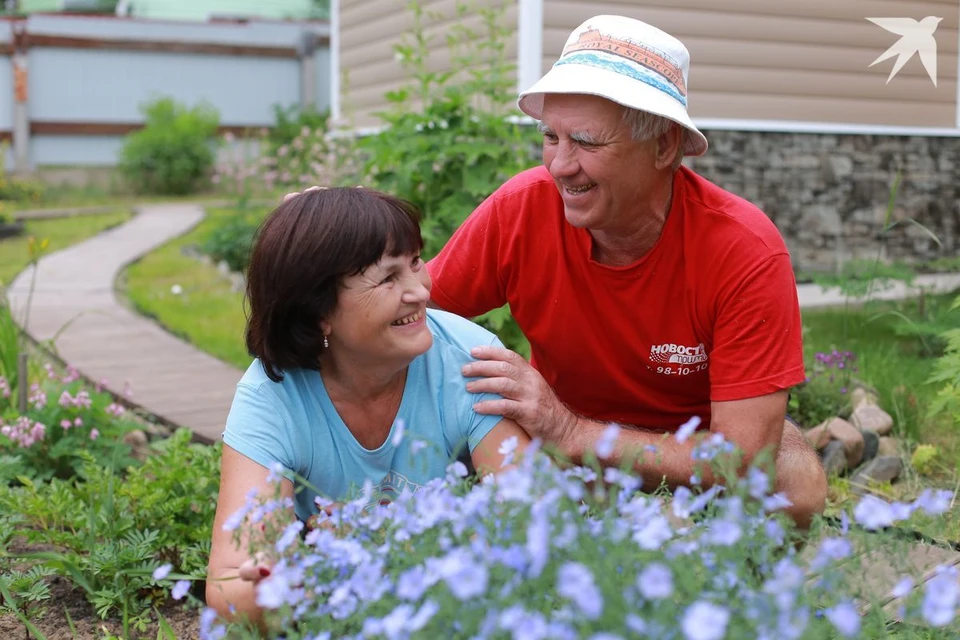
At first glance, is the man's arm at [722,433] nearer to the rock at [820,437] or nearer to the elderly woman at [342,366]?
the elderly woman at [342,366]

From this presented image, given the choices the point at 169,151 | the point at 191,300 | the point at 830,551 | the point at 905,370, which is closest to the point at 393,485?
the point at 830,551

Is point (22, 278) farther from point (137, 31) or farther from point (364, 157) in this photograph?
point (137, 31)

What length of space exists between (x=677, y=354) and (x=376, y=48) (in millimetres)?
6710

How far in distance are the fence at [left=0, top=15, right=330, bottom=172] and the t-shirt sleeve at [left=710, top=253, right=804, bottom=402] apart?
1500 centimetres

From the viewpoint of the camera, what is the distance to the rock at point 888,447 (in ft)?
10.9

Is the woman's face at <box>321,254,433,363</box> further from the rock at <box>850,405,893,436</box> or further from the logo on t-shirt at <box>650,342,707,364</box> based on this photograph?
the rock at <box>850,405,893,436</box>

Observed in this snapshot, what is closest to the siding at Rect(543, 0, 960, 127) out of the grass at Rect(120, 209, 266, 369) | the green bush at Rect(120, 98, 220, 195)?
the grass at Rect(120, 209, 266, 369)

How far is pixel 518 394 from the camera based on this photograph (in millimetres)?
2158

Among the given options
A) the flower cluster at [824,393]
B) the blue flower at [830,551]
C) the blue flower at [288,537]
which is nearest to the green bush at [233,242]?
the flower cluster at [824,393]

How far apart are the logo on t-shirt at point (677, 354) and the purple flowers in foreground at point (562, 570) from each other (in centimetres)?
101

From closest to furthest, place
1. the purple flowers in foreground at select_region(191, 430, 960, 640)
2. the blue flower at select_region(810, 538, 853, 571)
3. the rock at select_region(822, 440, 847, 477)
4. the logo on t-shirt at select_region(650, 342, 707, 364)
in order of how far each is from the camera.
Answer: the purple flowers in foreground at select_region(191, 430, 960, 640)
the blue flower at select_region(810, 538, 853, 571)
the logo on t-shirt at select_region(650, 342, 707, 364)
the rock at select_region(822, 440, 847, 477)

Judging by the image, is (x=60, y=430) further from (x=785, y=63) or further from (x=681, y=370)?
(x=785, y=63)

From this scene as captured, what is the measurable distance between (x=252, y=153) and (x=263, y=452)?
1525cm

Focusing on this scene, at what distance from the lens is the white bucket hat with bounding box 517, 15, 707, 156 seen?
213 cm
